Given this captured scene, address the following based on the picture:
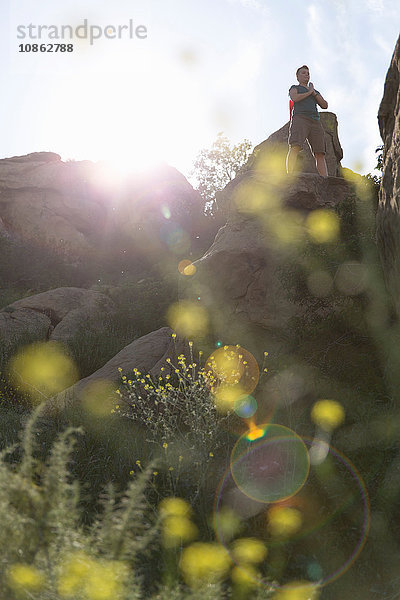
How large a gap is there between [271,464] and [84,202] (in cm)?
2140

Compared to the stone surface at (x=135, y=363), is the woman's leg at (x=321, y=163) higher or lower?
higher

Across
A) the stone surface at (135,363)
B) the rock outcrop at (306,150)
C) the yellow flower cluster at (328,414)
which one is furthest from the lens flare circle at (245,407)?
the rock outcrop at (306,150)

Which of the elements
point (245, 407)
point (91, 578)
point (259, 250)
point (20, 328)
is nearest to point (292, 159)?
point (259, 250)

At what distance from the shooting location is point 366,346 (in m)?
5.68

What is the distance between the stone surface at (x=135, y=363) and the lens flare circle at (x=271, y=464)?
9.03 feet

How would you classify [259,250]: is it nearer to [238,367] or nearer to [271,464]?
[238,367]

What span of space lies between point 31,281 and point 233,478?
1506 cm

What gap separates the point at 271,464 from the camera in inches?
160

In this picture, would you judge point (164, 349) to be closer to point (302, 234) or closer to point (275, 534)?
point (302, 234)

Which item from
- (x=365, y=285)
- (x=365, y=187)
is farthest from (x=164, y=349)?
(x=365, y=187)

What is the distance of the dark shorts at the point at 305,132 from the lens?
26.9ft

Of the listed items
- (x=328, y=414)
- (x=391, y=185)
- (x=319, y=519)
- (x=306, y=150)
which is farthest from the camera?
(x=306, y=150)

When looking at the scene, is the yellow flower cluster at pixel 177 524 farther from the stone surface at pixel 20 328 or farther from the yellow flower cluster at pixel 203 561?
the stone surface at pixel 20 328

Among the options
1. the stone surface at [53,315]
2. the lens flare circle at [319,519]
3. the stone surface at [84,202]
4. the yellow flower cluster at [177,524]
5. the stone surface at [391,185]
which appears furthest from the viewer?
the stone surface at [84,202]
